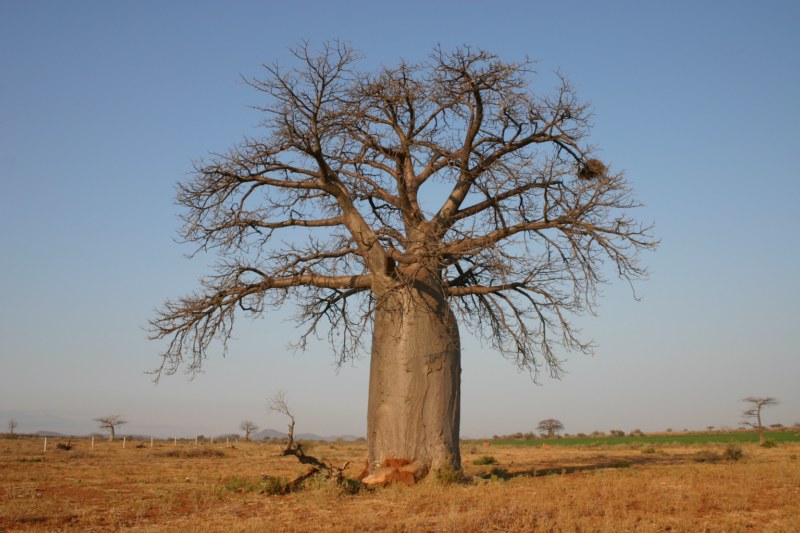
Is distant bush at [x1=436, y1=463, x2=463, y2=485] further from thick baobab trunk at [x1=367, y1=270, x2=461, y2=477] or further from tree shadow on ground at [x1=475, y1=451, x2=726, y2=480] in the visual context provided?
tree shadow on ground at [x1=475, y1=451, x2=726, y2=480]

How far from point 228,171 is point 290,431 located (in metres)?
4.05

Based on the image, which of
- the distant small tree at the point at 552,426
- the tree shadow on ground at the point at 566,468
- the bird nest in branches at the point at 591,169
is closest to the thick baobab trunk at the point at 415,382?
the tree shadow on ground at the point at 566,468

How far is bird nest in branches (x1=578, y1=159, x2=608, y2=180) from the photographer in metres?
10.8

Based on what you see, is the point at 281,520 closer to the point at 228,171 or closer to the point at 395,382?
the point at 395,382

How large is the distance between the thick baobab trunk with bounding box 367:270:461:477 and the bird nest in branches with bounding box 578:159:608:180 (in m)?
3.18

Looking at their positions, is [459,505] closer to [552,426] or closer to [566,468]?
[566,468]

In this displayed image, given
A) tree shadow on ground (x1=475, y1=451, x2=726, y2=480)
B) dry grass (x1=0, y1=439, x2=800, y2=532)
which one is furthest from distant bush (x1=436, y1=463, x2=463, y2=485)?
tree shadow on ground (x1=475, y1=451, x2=726, y2=480)

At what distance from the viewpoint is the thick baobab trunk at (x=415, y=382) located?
9.19 metres

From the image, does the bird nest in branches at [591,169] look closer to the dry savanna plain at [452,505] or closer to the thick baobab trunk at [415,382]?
the thick baobab trunk at [415,382]

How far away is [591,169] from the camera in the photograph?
10914 millimetres

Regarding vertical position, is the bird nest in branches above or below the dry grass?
above

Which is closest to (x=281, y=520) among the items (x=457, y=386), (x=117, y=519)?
(x=117, y=519)

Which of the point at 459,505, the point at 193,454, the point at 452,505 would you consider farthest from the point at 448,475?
the point at 193,454

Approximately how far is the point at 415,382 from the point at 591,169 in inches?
172
